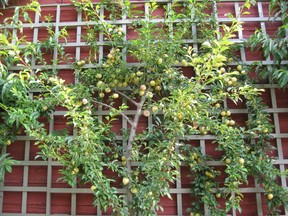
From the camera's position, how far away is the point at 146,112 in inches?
76.3

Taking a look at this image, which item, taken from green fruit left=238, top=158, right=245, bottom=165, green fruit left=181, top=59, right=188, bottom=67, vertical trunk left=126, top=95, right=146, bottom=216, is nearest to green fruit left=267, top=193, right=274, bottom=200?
green fruit left=238, top=158, right=245, bottom=165

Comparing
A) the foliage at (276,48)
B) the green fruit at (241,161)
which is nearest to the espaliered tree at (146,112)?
the green fruit at (241,161)

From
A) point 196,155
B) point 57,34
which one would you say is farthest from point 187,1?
point 196,155

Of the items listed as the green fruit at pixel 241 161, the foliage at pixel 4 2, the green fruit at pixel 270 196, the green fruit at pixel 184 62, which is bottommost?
the green fruit at pixel 270 196

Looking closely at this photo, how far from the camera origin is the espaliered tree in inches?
65.3

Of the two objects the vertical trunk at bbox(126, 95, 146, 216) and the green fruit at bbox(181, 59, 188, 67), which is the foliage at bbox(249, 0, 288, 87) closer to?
the green fruit at bbox(181, 59, 188, 67)

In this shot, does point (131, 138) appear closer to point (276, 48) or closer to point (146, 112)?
point (146, 112)

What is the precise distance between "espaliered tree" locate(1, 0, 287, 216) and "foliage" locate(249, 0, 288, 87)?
133mm

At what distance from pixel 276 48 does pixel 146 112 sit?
0.93 metres

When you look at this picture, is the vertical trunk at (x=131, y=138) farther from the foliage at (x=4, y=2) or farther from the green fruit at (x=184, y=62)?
the foliage at (x=4, y=2)

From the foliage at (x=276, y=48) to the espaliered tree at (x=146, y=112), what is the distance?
0.44 feet

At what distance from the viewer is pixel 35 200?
2041 millimetres

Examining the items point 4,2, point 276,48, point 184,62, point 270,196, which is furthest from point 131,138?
point 4,2

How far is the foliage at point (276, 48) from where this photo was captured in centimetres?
193
